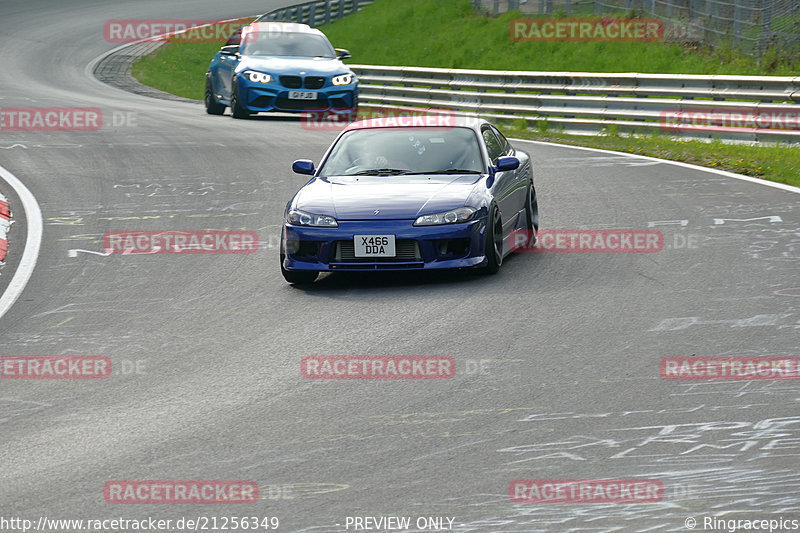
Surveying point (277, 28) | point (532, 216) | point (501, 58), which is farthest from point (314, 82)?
point (501, 58)

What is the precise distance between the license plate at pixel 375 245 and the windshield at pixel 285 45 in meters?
15.0

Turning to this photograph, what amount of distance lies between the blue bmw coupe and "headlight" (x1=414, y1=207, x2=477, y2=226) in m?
13.6

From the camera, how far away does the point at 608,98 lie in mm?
22109

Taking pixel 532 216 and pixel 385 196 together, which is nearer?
pixel 385 196

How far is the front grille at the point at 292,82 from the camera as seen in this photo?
23.7m

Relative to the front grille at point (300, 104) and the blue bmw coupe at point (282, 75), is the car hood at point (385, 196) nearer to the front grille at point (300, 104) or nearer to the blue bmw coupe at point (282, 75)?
the front grille at point (300, 104)

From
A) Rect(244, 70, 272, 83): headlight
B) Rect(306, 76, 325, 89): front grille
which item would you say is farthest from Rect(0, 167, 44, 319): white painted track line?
Rect(306, 76, 325, 89): front grille

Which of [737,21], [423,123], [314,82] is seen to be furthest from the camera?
[737,21]

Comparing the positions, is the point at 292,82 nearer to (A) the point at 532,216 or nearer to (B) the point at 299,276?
(A) the point at 532,216

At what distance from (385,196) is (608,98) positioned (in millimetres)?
12244

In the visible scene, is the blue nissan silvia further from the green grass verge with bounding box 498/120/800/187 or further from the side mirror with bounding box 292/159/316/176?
the green grass verge with bounding box 498/120/800/187

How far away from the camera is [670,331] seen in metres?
8.44

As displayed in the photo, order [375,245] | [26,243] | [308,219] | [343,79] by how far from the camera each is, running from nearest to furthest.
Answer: [375,245] < [308,219] < [26,243] < [343,79]

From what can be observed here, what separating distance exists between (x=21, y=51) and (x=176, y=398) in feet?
112
